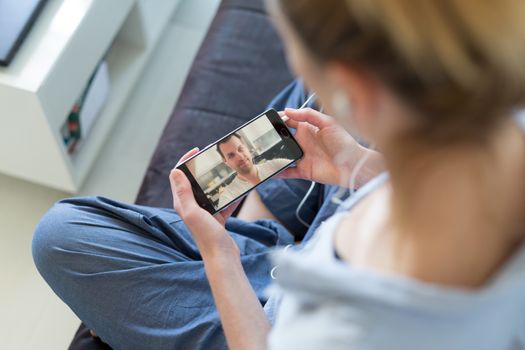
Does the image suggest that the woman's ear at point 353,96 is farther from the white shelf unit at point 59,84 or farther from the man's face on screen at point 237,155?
the white shelf unit at point 59,84

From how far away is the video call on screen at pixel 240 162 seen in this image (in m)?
0.83

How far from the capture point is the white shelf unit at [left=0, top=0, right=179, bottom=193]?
0.94m

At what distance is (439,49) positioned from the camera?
1.13 ft

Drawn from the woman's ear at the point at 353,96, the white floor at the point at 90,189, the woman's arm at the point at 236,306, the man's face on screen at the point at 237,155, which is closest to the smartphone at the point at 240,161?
the man's face on screen at the point at 237,155

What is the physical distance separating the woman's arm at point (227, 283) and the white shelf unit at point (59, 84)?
1.18 feet

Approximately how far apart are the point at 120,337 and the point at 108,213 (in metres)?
0.19

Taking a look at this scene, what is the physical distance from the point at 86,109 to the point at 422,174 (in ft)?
3.17

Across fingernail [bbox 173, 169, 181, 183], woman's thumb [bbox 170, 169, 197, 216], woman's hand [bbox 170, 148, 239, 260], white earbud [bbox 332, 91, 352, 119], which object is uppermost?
white earbud [bbox 332, 91, 352, 119]

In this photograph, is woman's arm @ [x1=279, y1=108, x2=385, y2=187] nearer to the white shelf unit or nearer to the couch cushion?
the couch cushion

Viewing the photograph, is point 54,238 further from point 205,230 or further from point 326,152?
point 326,152

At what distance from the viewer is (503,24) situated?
1.12ft

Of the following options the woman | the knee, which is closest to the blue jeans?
the knee

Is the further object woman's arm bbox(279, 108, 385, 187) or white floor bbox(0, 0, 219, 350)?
white floor bbox(0, 0, 219, 350)

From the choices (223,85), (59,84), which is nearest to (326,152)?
(223,85)
